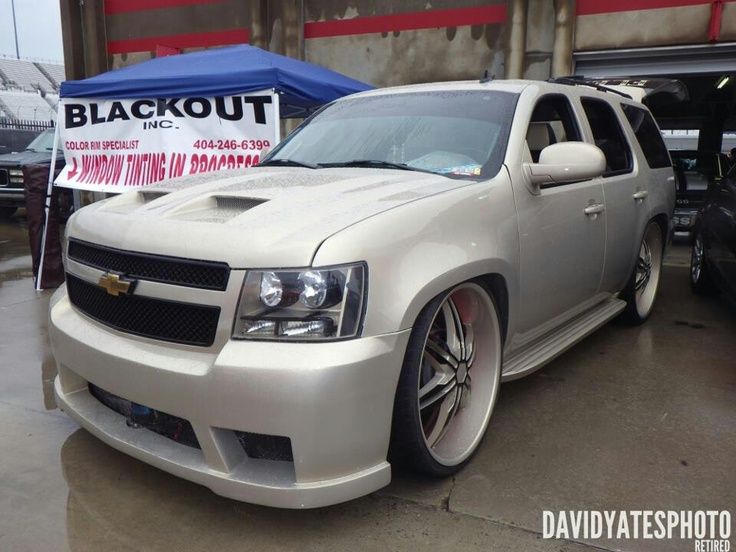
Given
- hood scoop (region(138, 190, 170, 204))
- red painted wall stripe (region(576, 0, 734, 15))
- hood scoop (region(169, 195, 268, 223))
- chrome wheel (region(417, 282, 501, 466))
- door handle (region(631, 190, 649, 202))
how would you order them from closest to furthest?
hood scoop (region(169, 195, 268, 223))
chrome wheel (region(417, 282, 501, 466))
hood scoop (region(138, 190, 170, 204))
door handle (region(631, 190, 649, 202))
red painted wall stripe (region(576, 0, 734, 15))

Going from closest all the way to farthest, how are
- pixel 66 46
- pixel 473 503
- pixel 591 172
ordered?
pixel 473 503 → pixel 591 172 → pixel 66 46

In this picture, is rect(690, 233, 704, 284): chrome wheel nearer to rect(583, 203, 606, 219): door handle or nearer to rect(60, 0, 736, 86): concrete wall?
rect(583, 203, 606, 219): door handle

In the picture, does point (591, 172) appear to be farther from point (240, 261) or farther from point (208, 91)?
point (208, 91)

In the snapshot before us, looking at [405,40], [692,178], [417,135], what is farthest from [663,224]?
[405,40]

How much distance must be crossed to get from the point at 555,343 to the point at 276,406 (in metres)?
2.03

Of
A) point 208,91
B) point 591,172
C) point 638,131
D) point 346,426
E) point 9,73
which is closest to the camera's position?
point 346,426

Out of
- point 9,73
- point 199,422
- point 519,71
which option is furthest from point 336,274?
point 9,73

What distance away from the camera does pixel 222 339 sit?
2.08 metres

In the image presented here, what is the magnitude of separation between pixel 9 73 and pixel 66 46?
50.1 meters

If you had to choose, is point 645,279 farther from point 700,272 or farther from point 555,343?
point 555,343

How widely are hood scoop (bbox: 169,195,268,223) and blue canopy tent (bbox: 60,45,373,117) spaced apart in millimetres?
3275

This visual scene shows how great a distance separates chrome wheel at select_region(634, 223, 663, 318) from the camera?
494 cm

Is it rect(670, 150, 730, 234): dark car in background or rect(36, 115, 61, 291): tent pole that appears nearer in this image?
rect(36, 115, 61, 291): tent pole

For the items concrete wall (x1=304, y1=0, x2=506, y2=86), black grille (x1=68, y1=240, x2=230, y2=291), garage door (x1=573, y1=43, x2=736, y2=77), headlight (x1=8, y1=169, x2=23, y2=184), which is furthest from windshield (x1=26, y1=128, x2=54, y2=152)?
black grille (x1=68, y1=240, x2=230, y2=291)
